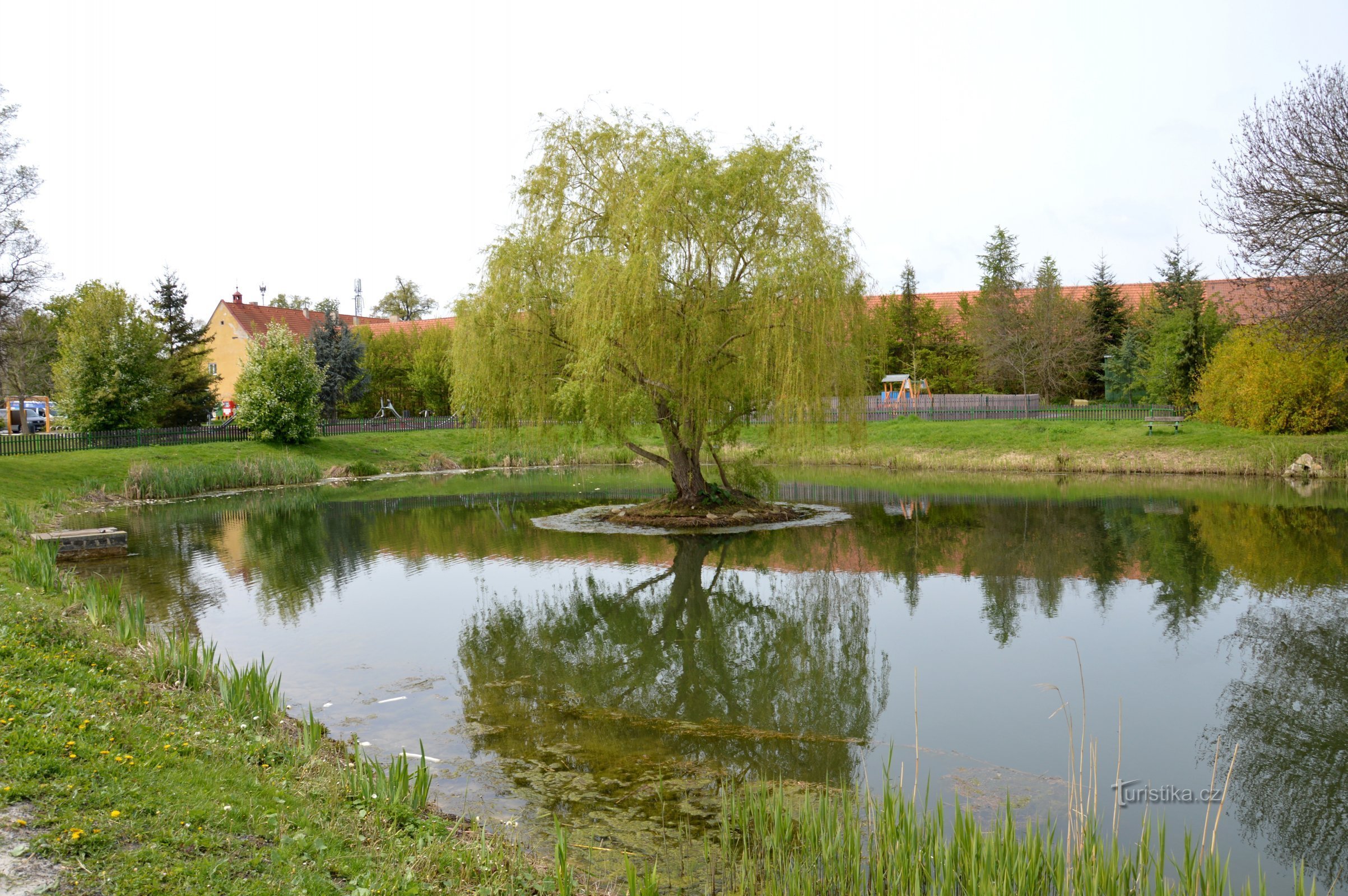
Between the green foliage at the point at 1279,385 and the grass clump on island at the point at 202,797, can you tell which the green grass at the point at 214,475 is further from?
the green foliage at the point at 1279,385

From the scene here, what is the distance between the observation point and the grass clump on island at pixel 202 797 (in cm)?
462

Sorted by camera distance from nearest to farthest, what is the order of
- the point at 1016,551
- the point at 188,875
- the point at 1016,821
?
the point at 188,875, the point at 1016,821, the point at 1016,551

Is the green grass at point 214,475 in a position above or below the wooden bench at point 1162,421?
below

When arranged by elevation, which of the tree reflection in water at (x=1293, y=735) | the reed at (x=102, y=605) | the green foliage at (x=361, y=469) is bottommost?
the tree reflection in water at (x=1293, y=735)

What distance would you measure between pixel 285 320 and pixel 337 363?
14978 mm

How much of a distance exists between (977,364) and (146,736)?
4928 centimetres

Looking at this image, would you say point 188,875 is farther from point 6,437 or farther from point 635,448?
point 6,437

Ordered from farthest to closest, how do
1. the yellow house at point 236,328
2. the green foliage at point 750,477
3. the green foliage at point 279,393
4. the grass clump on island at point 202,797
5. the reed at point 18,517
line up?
the yellow house at point 236,328
the green foliage at point 279,393
the green foliage at point 750,477
the reed at point 18,517
the grass clump on island at point 202,797

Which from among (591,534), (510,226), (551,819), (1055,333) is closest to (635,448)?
(591,534)

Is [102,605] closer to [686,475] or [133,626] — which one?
[133,626]

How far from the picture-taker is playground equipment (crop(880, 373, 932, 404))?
4794 cm

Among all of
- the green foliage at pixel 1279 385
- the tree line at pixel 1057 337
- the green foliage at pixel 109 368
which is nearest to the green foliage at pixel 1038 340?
the tree line at pixel 1057 337

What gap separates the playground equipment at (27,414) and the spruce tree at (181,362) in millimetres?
6509

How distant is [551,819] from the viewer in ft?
20.8
